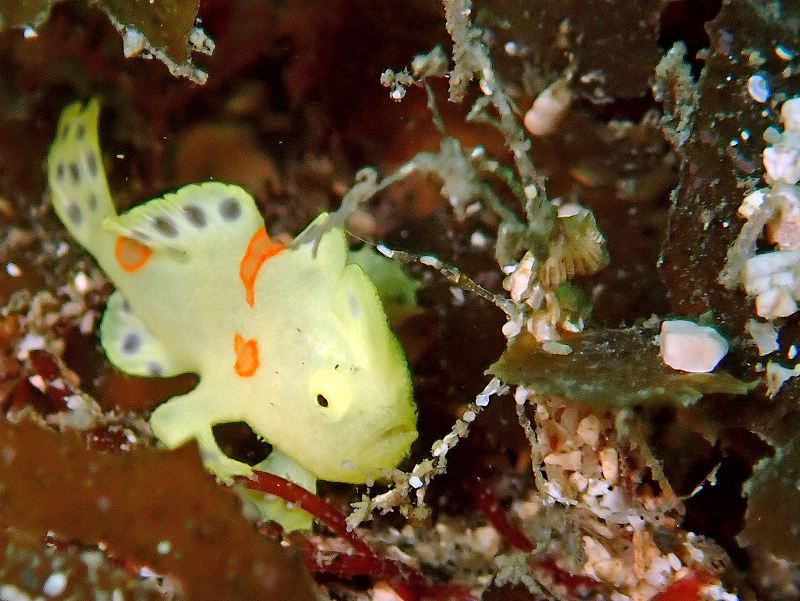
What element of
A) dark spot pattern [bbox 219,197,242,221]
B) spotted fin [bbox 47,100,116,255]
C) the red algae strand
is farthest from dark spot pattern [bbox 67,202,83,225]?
the red algae strand

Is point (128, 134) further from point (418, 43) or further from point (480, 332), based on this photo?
point (480, 332)

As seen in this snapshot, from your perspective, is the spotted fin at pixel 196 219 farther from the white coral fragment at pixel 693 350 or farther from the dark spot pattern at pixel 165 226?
the white coral fragment at pixel 693 350

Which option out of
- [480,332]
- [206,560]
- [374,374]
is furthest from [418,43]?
[206,560]

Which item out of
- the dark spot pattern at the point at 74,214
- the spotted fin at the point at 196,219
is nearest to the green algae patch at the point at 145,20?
the spotted fin at the point at 196,219

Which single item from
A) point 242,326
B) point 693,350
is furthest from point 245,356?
point 693,350

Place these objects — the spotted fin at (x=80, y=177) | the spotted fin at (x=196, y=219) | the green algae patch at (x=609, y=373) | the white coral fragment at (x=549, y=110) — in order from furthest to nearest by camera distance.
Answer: the spotted fin at (x=80, y=177) → the spotted fin at (x=196, y=219) → the white coral fragment at (x=549, y=110) → the green algae patch at (x=609, y=373)

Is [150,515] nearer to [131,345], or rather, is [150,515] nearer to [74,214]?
[131,345]

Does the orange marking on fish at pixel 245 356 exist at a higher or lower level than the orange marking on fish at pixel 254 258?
lower
